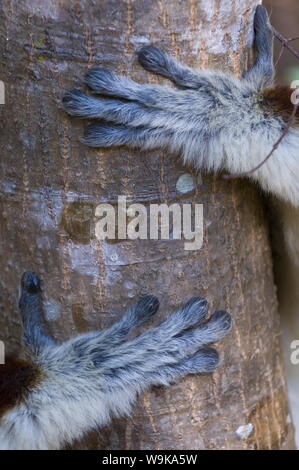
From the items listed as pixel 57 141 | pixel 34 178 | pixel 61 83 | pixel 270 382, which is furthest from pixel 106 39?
pixel 270 382

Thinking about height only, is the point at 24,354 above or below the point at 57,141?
below

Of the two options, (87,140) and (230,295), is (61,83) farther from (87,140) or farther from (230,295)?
(230,295)

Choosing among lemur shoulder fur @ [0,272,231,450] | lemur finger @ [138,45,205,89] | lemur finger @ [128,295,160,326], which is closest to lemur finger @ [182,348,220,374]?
lemur shoulder fur @ [0,272,231,450]

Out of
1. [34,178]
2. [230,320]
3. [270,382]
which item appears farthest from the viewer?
[270,382]

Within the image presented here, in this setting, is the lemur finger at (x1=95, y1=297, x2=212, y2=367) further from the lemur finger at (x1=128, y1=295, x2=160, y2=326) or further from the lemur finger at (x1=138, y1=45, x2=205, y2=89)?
the lemur finger at (x1=138, y1=45, x2=205, y2=89)

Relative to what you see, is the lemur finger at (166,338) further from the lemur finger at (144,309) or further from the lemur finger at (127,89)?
the lemur finger at (127,89)
